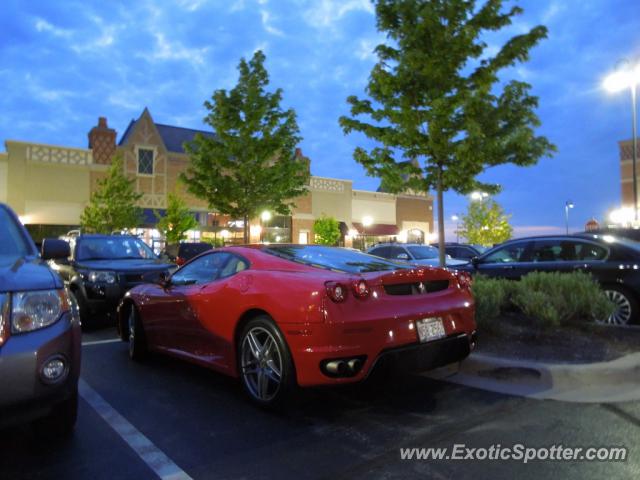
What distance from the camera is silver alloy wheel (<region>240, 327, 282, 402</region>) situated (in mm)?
3867

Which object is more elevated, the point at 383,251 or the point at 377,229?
the point at 377,229

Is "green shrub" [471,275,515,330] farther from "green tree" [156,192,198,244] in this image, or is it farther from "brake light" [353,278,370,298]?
"green tree" [156,192,198,244]

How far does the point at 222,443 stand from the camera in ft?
10.9

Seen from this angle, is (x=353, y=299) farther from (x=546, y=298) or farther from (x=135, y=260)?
(x=135, y=260)

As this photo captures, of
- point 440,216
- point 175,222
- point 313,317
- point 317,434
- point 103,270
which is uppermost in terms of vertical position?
point 175,222

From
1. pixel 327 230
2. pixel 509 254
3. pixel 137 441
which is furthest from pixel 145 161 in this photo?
pixel 137 441

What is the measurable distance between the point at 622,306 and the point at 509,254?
84.8 inches

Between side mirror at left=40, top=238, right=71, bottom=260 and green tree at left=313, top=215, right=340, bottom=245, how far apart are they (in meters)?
35.7

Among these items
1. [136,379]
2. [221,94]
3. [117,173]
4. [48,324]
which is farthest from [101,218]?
[48,324]

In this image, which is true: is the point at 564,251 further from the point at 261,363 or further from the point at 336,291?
the point at 261,363

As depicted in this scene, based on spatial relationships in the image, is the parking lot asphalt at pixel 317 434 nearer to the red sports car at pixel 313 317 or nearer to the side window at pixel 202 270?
the red sports car at pixel 313 317

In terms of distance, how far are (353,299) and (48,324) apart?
79.1 inches

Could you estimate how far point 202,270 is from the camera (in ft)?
17.0

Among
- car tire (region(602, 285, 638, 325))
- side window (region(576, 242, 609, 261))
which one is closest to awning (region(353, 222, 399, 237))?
side window (region(576, 242, 609, 261))
